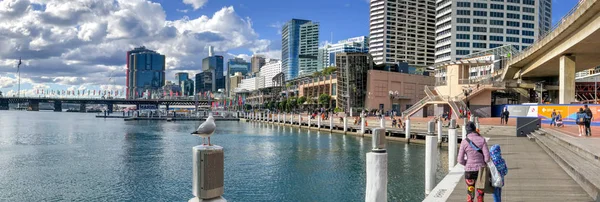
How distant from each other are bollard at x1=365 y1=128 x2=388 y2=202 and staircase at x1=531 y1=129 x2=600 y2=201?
3315 mm

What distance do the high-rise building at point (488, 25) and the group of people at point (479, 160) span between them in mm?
120081

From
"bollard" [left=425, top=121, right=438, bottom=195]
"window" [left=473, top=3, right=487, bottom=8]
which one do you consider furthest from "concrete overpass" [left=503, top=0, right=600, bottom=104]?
"window" [left=473, top=3, right=487, bottom=8]

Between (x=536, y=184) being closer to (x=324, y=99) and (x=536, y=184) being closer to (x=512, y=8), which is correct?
(x=324, y=99)

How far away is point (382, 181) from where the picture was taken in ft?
27.6

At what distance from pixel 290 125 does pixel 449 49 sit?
66777 mm

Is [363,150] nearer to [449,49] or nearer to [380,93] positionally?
[380,93]

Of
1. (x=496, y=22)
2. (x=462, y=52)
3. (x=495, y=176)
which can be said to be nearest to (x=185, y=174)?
(x=495, y=176)

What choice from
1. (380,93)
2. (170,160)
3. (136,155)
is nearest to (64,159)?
(136,155)

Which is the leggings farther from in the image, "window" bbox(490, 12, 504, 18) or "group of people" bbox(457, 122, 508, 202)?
"window" bbox(490, 12, 504, 18)

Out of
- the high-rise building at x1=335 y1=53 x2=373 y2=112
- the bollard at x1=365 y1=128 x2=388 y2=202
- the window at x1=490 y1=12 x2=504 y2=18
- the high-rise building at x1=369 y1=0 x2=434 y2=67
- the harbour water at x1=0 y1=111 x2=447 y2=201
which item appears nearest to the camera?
the bollard at x1=365 y1=128 x2=388 y2=202

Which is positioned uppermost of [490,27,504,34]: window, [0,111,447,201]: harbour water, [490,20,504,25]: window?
[490,20,504,25]: window

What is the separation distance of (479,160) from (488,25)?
125 metres

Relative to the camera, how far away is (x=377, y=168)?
833 centimetres

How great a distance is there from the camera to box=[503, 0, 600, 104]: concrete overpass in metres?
29.4
